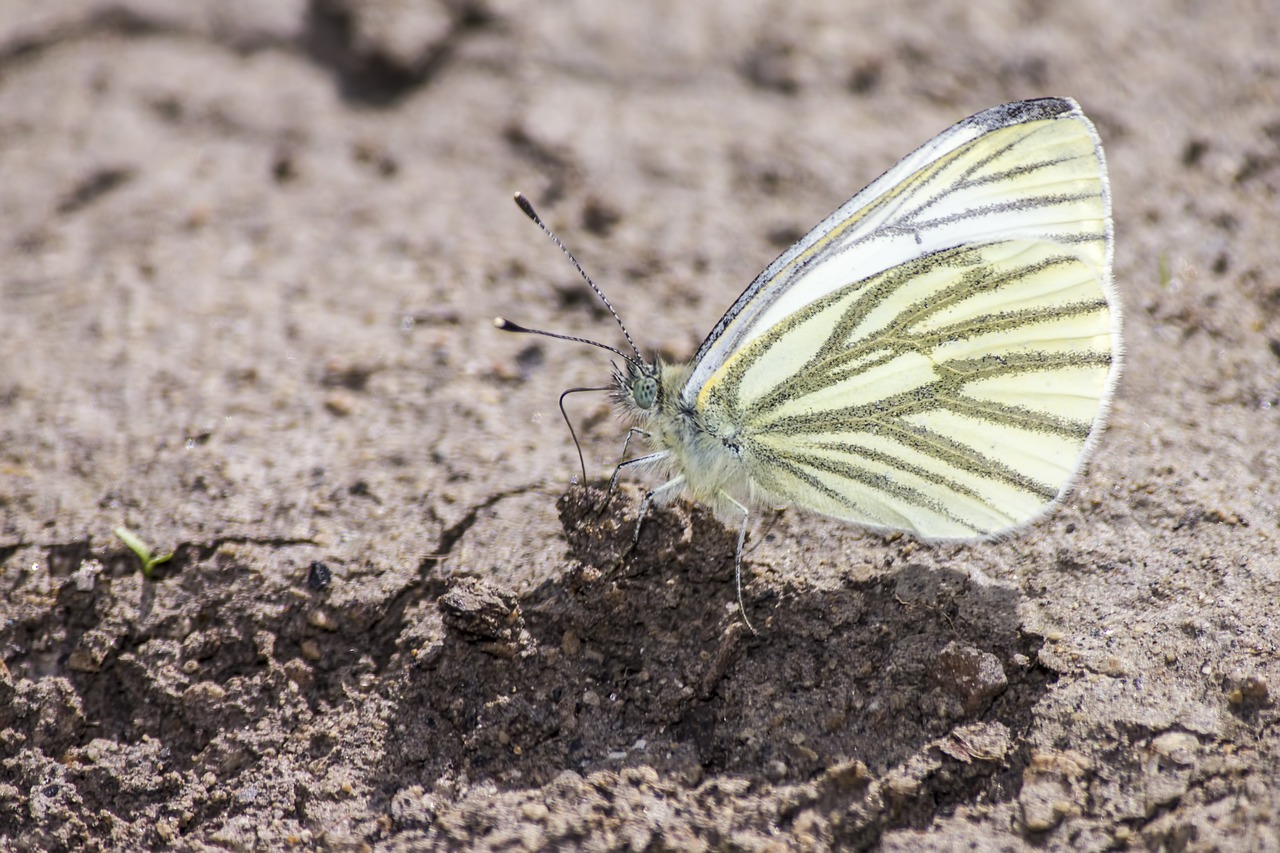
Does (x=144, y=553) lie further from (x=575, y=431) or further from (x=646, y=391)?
(x=646, y=391)

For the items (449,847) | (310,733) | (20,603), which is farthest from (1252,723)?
(20,603)

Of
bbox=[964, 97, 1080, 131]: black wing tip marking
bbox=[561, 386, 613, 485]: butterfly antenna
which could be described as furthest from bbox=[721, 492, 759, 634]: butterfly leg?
bbox=[964, 97, 1080, 131]: black wing tip marking

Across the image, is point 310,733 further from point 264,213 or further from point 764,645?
point 264,213

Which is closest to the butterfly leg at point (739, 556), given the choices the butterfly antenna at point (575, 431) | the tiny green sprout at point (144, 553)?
the butterfly antenna at point (575, 431)

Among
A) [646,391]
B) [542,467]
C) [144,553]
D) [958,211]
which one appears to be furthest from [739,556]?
[144,553]

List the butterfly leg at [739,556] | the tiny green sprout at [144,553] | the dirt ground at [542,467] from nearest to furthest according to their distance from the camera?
the dirt ground at [542,467], the butterfly leg at [739,556], the tiny green sprout at [144,553]

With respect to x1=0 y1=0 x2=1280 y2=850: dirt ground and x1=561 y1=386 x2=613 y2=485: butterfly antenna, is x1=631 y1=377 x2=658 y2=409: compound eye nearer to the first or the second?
x1=561 y1=386 x2=613 y2=485: butterfly antenna

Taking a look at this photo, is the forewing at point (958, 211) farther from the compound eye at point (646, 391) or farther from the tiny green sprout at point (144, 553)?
the tiny green sprout at point (144, 553)

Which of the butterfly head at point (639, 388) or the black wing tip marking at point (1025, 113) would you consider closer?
the black wing tip marking at point (1025, 113)
